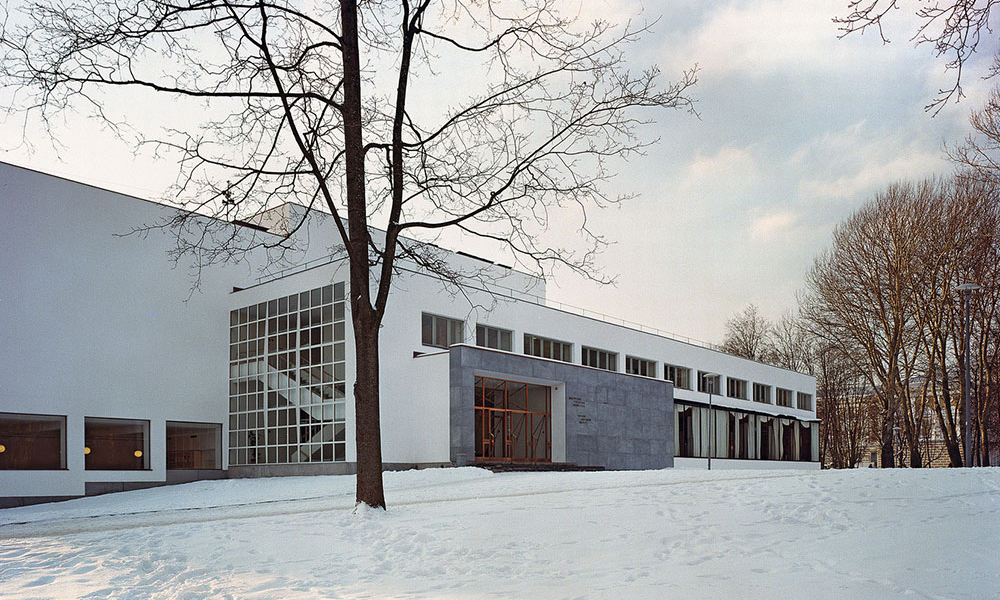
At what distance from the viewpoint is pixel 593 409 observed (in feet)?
Answer: 123

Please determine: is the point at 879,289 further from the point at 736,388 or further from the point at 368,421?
the point at 368,421

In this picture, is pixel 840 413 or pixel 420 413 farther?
pixel 840 413

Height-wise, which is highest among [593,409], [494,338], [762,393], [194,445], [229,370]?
[494,338]

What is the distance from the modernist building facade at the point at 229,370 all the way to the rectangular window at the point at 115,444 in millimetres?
68

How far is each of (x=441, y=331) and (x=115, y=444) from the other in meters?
13.4

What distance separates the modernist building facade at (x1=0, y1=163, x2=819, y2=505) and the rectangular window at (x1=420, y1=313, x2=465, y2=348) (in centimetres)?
8

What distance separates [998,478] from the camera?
→ 1370 centimetres

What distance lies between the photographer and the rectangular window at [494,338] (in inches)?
1383

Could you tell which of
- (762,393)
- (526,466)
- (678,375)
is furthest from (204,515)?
(762,393)

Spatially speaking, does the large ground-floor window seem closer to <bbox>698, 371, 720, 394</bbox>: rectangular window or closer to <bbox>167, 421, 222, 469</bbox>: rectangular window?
<bbox>698, 371, 720, 394</bbox>: rectangular window

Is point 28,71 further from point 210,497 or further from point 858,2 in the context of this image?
point 210,497

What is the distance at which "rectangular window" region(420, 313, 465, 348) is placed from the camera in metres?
33.1

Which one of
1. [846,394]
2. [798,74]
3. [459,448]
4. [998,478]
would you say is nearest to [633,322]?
[459,448]

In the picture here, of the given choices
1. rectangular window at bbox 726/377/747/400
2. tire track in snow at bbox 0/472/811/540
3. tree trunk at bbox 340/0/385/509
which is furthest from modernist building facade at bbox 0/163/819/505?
rectangular window at bbox 726/377/747/400
